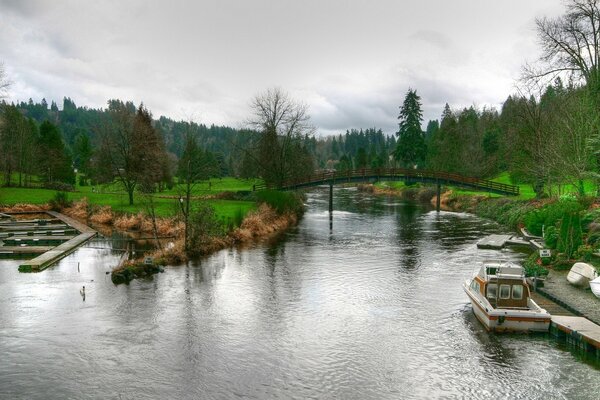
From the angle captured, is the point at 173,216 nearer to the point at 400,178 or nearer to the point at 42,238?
the point at 42,238

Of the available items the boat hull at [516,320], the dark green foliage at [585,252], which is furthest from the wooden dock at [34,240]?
the dark green foliage at [585,252]

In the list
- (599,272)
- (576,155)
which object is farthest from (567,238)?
(576,155)

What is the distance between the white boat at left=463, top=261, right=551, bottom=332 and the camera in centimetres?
2164

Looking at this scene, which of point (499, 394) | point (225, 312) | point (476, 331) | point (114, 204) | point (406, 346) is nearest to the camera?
point (499, 394)

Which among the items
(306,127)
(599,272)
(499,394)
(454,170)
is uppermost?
(306,127)

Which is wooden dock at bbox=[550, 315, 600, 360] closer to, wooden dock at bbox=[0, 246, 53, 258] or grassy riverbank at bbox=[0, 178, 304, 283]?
grassy riverbank at bbox=[0, 178, 304, 283]

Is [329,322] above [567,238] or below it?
below

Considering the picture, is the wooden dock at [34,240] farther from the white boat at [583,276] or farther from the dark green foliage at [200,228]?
the white boat at [583,276]

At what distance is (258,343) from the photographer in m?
20.6

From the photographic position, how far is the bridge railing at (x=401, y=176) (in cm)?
7300

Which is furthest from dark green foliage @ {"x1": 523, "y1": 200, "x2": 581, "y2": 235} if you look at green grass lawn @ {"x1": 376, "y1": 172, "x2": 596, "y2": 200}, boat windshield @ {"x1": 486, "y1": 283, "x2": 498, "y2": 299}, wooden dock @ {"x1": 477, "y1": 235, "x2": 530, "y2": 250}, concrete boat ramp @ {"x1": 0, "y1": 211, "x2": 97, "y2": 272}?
concrete boat ramp @ {"x1": 0, "y1": 211, "x2": 97, "y2": 272}

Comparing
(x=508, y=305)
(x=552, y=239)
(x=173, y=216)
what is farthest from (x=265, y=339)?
(x=173, y=216)

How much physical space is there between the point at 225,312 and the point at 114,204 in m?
41.0

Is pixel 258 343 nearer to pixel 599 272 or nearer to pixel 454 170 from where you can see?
pixel 599 272
